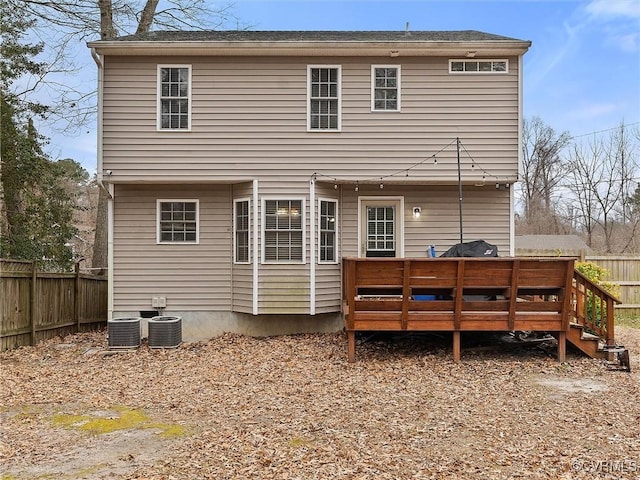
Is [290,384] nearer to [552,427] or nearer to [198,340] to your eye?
[552,427]

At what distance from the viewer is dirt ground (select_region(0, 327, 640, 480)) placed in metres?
3.93

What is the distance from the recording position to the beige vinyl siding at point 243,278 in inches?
373

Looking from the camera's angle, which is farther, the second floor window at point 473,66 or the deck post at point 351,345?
the second floor window at point 473,66

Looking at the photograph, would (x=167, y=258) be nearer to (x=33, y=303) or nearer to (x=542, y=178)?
(x=33, y=303)

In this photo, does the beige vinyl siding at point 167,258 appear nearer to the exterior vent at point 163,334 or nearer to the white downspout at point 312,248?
the exterior vent at point 163,334

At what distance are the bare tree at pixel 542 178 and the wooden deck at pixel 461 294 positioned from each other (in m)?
24.6

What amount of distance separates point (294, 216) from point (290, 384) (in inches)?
151

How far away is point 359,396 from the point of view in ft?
19.3

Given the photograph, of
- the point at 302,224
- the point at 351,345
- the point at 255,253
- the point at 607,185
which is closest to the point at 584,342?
the point at 351,345

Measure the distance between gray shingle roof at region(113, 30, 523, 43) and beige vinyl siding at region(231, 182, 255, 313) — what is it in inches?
112

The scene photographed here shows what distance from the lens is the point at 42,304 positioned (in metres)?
9.41

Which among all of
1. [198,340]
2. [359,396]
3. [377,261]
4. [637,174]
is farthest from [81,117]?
[637,174]

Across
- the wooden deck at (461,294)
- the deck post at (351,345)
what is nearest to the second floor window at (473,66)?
the wooden deck at (461,294)

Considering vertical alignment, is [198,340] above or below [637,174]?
below
